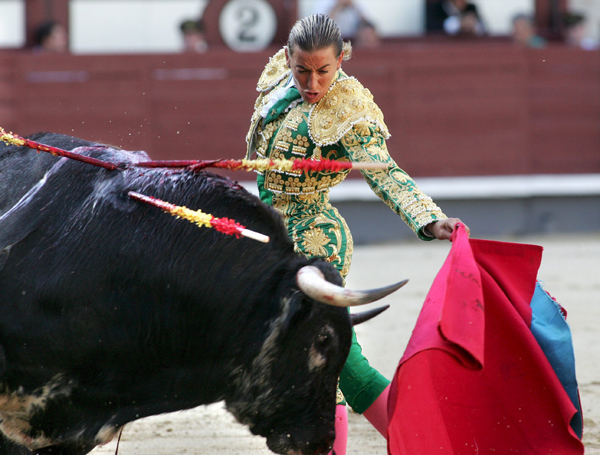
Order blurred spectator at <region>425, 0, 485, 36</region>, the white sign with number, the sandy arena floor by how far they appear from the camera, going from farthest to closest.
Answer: blurred spectator at <region>425, 0, 485, 36</region>, the white sign with number, the sandy arena floor

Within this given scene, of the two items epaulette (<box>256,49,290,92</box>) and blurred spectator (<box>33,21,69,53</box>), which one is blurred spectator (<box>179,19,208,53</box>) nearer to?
blurred spectator (<box>33,21,69,53</box>)

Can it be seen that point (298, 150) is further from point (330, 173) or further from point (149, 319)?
point (149, 319)

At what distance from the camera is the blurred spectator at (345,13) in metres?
7.18

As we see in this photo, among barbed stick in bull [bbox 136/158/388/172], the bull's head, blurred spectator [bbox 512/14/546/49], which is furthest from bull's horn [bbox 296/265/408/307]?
blurred spectator [bbox 512/14/546/49]

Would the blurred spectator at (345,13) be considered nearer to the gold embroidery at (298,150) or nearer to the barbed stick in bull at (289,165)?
the gold embroidery at (298,150)

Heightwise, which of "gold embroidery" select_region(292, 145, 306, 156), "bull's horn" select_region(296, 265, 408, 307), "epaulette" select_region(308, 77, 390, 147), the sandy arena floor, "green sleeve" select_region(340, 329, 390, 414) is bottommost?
the sandy arena floor

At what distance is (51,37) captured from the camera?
7.08 meters

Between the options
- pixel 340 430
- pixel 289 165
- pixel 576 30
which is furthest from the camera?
pixel 576 30

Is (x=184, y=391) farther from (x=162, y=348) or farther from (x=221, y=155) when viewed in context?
(x=221, y=155)

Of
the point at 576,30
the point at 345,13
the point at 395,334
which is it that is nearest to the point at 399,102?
the point at 345,13

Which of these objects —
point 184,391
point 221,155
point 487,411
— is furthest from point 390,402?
point 221,155

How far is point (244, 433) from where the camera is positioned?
286 centimetres

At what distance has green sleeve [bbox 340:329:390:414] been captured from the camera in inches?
85.2

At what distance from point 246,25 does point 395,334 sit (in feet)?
13.7
